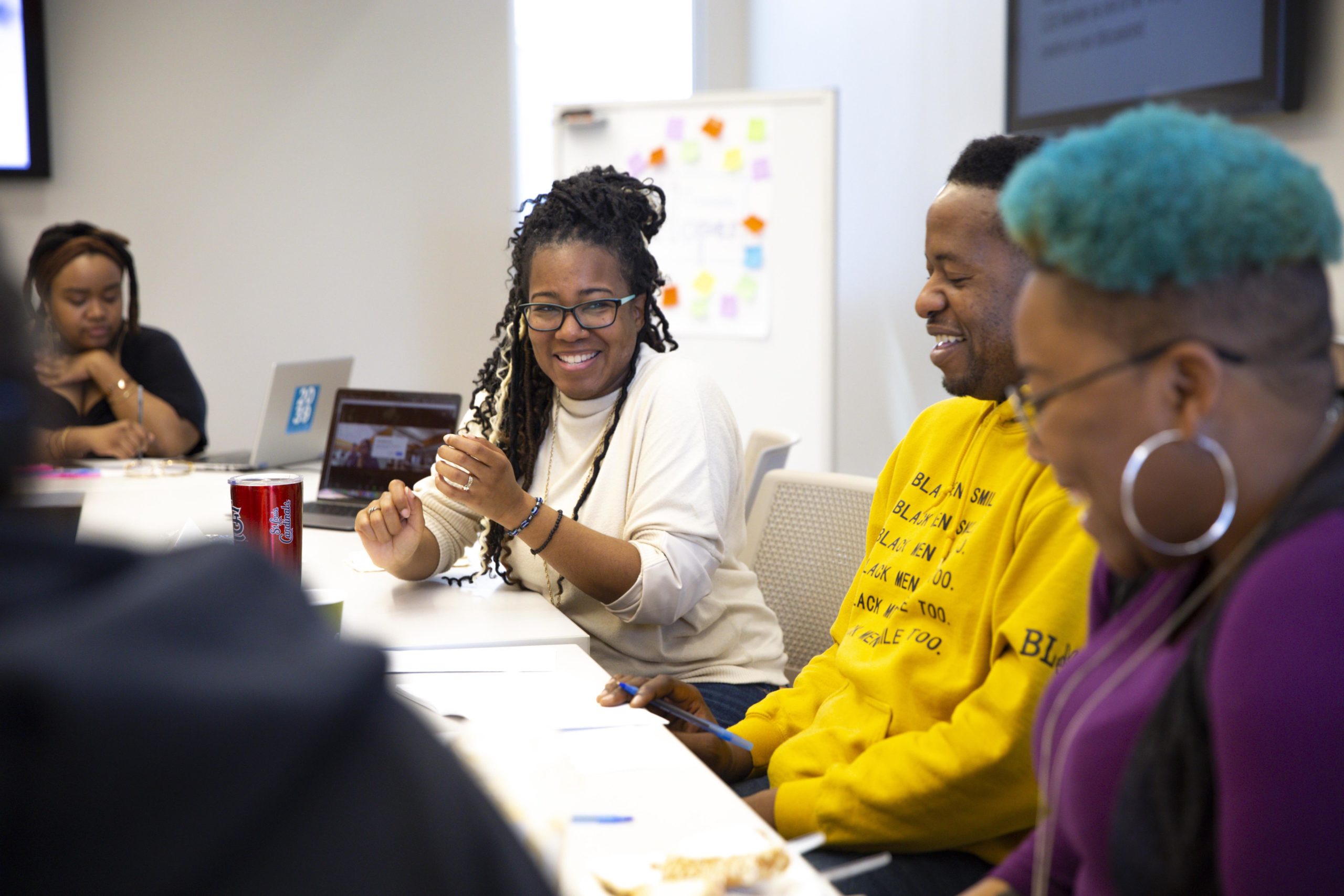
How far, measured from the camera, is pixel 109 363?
3441 mm

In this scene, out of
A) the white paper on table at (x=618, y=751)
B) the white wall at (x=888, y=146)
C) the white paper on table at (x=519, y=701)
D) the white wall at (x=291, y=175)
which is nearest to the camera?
the white paper on table at (x=618, y=751)

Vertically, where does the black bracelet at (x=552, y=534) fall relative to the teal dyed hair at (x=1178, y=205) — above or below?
below

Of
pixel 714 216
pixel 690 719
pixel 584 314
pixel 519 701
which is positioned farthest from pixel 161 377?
pixel 690 719

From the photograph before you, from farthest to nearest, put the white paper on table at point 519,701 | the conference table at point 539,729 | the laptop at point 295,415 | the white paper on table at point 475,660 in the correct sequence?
the laptop at point 295,415
the white paper on table at point 475,660
the white paper on table at point 519,701
the conference table at point 539,729

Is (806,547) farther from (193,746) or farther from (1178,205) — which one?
(193,746)

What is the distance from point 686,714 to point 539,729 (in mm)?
188

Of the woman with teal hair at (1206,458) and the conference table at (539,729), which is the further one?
the conference table at (539,729)

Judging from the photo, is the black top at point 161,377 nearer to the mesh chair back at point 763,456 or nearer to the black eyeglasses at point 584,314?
the mesh chair back at point 763,456

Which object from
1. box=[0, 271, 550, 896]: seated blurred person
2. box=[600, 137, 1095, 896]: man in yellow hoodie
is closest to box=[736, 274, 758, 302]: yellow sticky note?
box=[600, 137, 1095, 896]: man in yellow hoodie

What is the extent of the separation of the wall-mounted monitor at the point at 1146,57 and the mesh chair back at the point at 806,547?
0.83 meters

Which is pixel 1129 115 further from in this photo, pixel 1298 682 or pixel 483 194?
pixel 483 194

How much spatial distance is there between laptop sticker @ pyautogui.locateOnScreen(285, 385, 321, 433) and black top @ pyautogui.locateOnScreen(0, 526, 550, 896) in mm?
2825

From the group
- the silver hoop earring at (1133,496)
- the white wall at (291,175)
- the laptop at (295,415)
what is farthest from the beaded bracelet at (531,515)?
the white wall at (291,175)

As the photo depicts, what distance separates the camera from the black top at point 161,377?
350cm
